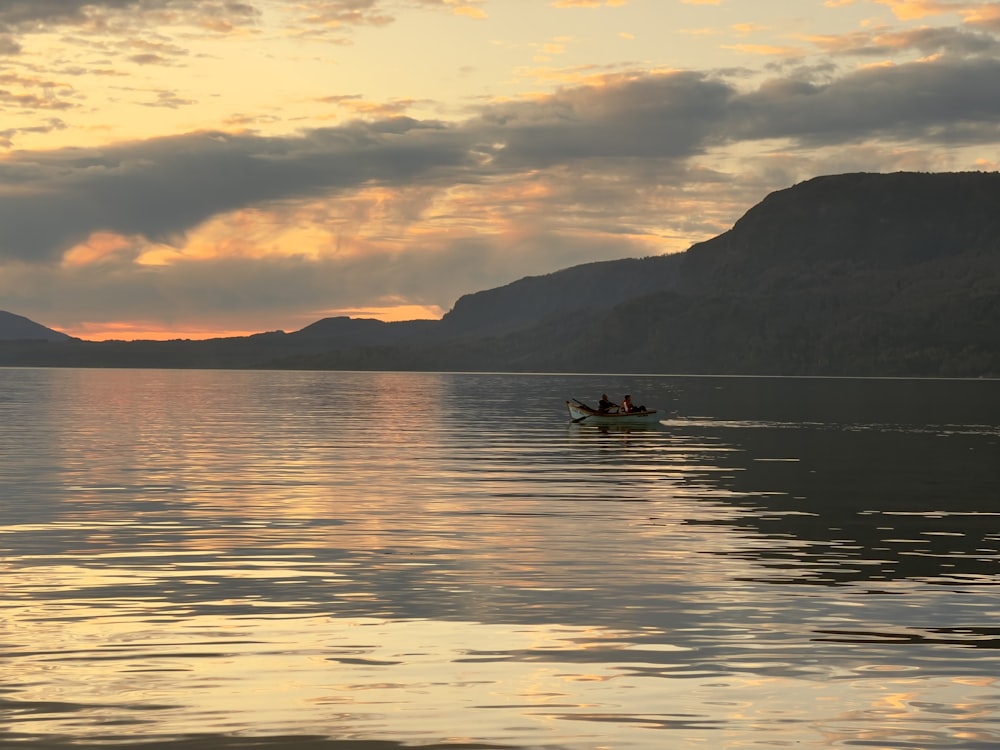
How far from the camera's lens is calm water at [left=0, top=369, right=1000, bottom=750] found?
1667 centimetres

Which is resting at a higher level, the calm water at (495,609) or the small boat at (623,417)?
the small boat at (623,417)

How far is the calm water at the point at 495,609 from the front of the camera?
16.7 meters

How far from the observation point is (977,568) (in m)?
30.1

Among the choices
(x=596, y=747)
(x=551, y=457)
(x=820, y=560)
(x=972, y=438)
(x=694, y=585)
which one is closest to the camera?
(x=596, y=747)

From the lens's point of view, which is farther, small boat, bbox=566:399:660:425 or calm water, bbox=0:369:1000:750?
small boat, bbox=566:399:660:425

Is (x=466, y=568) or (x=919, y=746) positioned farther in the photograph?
(x=466, y=568)

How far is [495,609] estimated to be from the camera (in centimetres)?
2438

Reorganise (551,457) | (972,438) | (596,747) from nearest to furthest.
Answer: (596,747) < (551,457) < (972,438)

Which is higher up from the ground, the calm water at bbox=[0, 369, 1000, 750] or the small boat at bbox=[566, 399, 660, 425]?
the small boat at bbox=[566, 399, 660, 425]

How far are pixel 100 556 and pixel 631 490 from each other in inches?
911

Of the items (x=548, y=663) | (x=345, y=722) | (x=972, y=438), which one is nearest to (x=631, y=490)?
(x=548, y=663)

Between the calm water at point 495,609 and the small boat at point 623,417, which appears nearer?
the calm water at point 495,609

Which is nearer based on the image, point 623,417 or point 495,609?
point 495,609

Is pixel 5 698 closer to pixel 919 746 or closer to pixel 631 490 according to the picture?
pixel 919 746
